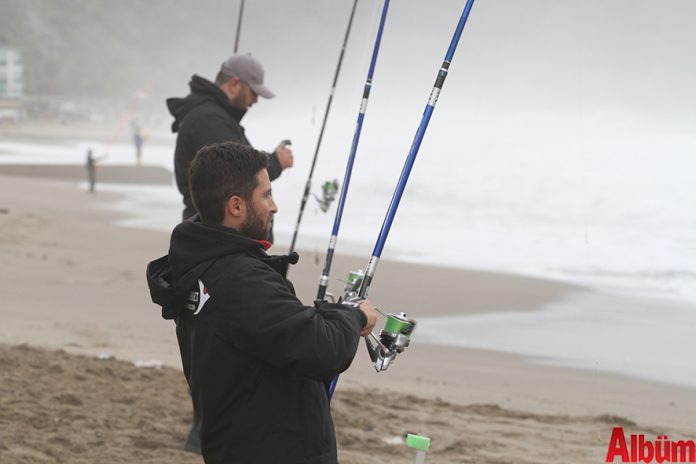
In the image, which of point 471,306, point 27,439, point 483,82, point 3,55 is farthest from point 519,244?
point 3,55

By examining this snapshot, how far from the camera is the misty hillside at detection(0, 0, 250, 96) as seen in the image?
63.8 m

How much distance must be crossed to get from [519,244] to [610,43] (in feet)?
41.8

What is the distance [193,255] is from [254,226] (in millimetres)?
137

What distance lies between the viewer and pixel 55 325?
20.8 feet

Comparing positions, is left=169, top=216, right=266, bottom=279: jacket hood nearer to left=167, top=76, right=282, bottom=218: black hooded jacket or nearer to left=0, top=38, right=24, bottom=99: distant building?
left=167, top=76, right=282, bottom=218: black hooded jacket

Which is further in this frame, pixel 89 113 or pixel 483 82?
pixel 89 113

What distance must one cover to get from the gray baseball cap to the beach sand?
153 centimetres

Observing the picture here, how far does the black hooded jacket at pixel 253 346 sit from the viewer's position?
71.0 inches

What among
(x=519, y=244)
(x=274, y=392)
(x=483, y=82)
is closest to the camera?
(x=274, y=392)

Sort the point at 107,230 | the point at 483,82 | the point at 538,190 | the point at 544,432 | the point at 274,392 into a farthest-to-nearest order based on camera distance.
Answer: the point at 483,82 < the point at 538,190 < the point at 107,230 < the point at 544,432 < the point at 274,392

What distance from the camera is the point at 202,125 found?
11.8ft

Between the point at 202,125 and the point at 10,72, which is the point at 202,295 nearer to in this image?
the point at 202,125

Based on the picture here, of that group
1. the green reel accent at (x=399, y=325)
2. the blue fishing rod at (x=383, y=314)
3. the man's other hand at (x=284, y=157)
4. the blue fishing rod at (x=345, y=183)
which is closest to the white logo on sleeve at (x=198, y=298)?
the blue fishing rod at (x=383, y=314)

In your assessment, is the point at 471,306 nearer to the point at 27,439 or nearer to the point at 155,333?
the point at 155,333
